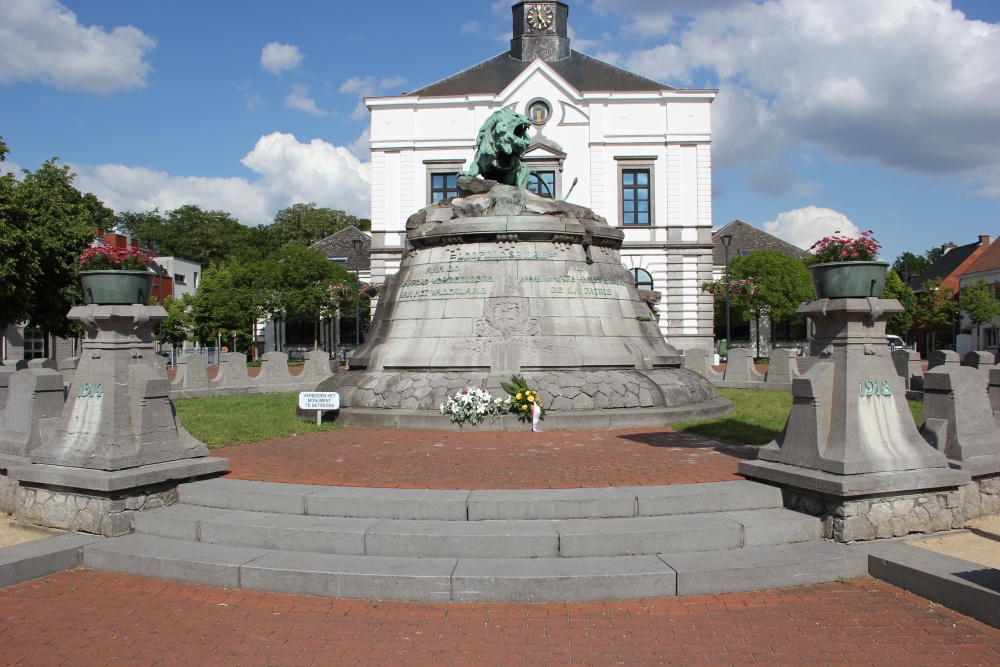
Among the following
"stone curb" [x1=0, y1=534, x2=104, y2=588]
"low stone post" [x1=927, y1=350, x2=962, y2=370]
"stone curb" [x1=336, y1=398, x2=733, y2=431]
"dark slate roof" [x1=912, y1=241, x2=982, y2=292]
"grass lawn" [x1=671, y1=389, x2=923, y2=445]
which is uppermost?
"dark slate roof" [x1=912, y1=241, x2=982, y2=292]

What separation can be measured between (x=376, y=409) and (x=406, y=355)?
1.31 metres

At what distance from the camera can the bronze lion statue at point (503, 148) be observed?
16922 mm

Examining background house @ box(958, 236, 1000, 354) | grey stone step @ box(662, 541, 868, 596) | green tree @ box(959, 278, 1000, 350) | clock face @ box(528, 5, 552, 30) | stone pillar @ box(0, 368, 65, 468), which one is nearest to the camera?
grey stone step @ box(662, 541, 868, 596)

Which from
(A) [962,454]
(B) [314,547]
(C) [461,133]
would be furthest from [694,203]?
(B) [314,547]

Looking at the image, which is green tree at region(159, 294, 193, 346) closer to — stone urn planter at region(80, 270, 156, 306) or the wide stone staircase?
stone urn planter at region(80, 270, 156, 306)

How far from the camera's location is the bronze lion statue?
1692cm

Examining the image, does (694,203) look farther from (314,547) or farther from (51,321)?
(314,547)

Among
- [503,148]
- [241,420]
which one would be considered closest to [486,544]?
[241,420]

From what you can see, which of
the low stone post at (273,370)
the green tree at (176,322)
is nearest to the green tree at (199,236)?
the green tree at (176,322)

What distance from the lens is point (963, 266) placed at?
239ft

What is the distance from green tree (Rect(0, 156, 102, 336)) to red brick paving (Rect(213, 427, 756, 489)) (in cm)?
2360

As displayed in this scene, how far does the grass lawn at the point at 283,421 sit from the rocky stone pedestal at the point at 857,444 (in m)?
3.58

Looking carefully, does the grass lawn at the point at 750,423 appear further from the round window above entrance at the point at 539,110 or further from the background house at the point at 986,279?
the background house at the point at 986,279

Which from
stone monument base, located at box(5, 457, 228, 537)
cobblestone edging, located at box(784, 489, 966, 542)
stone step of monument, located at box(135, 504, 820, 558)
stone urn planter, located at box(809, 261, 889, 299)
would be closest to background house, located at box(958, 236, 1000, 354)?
cobblestone edging, located at box(784, 489, 966, 542)
